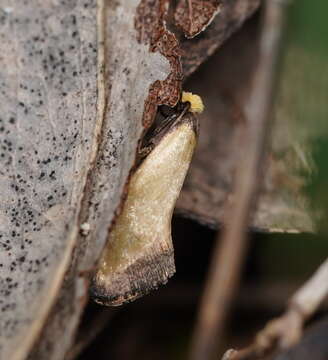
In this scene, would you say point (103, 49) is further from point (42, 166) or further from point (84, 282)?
point (84, 282)

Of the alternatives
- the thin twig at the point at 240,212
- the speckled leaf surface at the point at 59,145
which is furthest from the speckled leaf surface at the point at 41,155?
the thin twig at the point at 240,212

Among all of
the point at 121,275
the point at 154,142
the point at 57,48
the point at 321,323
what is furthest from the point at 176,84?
the point at 321,323

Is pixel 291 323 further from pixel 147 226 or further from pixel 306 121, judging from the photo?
pixel 306 121

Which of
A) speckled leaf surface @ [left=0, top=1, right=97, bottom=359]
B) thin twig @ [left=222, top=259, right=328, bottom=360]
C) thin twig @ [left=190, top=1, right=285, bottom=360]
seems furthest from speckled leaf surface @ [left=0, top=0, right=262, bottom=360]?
thin twig @ [left=222, top=259, right=328, bottom=360]

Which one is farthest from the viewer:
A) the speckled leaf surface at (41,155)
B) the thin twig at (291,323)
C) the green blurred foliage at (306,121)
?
the green blurred foliage at (306,121)

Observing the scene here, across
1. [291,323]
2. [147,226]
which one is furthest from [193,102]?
Result: [291,323]

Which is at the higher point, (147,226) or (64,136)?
(64,136)

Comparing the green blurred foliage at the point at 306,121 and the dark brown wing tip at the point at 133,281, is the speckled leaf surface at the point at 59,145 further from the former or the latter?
the green blurred foliage at the point at 306,121
